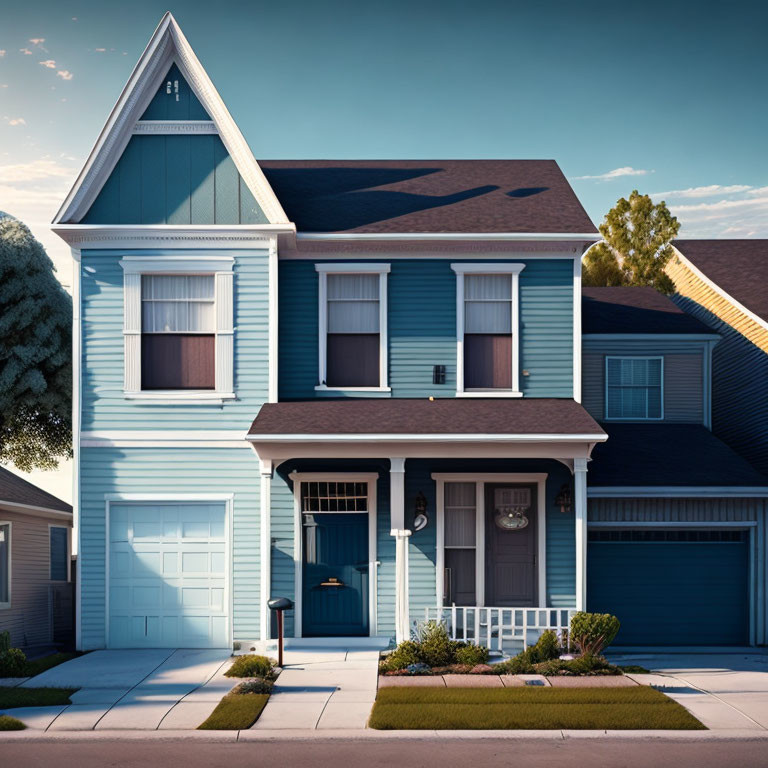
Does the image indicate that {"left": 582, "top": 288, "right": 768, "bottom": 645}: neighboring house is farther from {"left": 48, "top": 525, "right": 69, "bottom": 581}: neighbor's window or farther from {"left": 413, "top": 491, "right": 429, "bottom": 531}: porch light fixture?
{"left": 48, "top": 525, "right": 69, "bottom": 581}: neighbor's window

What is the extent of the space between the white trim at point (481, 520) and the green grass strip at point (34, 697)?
6.64m

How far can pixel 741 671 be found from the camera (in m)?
15.1

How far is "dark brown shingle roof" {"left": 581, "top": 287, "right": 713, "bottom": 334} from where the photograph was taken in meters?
20.5

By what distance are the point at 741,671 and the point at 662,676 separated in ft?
4.97

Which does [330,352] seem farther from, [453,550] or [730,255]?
[730,255]

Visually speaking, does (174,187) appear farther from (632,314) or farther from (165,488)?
(632,314)

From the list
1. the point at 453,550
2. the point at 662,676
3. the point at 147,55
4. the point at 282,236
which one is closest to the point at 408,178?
the point at 282,236

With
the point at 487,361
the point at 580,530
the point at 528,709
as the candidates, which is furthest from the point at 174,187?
the point at 528,709

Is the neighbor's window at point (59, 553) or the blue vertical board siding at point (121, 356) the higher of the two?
the blue vertical board siding at point (121, 356)

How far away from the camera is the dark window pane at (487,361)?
17.5 m

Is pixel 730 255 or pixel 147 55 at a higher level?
pixel 147 55

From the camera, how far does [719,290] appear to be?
73.0ft

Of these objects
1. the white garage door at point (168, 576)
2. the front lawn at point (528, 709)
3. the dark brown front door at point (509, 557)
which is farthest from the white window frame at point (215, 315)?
the front lawn at point (528, 709)

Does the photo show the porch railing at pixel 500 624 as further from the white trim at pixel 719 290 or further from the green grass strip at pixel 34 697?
the white trim at pixel 719 290
